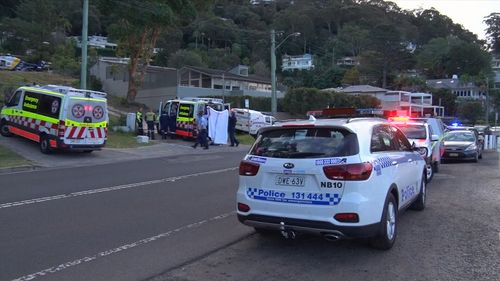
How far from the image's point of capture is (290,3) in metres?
164

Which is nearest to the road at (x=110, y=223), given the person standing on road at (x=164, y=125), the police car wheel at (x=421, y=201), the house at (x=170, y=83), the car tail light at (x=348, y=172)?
the car tail light at (x=348, y=172)

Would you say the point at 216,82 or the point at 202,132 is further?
the point at 216,82

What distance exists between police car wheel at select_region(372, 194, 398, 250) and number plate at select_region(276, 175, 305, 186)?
3.72 feet

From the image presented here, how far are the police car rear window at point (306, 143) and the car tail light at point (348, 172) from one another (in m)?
0.18

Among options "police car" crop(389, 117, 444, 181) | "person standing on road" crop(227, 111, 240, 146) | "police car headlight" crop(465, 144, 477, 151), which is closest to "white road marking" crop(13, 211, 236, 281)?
"police car" crop(389, 117, 444, 181)

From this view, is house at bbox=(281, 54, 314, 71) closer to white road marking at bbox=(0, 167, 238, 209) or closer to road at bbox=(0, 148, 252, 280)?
white road marking at bbox=(0, 167, 238, 209)

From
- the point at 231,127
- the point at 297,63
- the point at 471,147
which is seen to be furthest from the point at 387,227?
the point at 297,63

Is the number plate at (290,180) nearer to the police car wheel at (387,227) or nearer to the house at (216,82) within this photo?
the police car wheel at (387,227)

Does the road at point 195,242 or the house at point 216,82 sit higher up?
the house at point 216,82

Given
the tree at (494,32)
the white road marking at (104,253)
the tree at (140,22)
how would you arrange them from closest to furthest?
the white road marking at (104,253) < the tree at (140,22) < the tree at (494,32)

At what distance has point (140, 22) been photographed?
30578 mm

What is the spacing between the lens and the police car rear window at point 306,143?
622cm

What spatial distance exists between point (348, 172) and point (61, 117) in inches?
569

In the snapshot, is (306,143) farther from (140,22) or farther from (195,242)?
(140,22)
